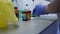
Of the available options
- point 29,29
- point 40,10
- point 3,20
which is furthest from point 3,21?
point 40,10

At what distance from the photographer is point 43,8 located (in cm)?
152

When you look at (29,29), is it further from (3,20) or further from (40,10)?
(40,10)

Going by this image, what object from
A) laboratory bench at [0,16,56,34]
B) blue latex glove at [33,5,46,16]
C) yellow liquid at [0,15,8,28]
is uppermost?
blue latex glove at [33,5,46,16]

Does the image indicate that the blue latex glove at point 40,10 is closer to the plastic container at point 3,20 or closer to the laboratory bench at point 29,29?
the laboratory bench at point 29,29

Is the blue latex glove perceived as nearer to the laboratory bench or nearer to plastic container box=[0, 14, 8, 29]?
the laboratory bench

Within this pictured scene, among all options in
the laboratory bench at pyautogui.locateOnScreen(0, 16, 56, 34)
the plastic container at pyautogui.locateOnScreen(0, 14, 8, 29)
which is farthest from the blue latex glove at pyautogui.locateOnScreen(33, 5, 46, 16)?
the plastic container at pyautogui.locateOnScreen(0, 14, 8, 29)

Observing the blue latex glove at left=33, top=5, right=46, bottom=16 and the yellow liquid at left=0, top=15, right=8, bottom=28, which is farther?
the blue latex glove at left=33, top=5, right=46, bottom=16

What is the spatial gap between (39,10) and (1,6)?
2.09 ft

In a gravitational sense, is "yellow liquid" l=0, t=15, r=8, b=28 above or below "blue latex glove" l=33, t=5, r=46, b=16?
below

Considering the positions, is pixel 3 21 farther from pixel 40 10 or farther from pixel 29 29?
pixel 40 10

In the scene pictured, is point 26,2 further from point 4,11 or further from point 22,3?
point 4,11

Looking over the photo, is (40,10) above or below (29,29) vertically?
above

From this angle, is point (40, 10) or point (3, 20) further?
point (40, 10)

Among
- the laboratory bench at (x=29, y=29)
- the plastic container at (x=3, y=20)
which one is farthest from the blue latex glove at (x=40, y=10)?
the plastic container at (x=3, y=20)
